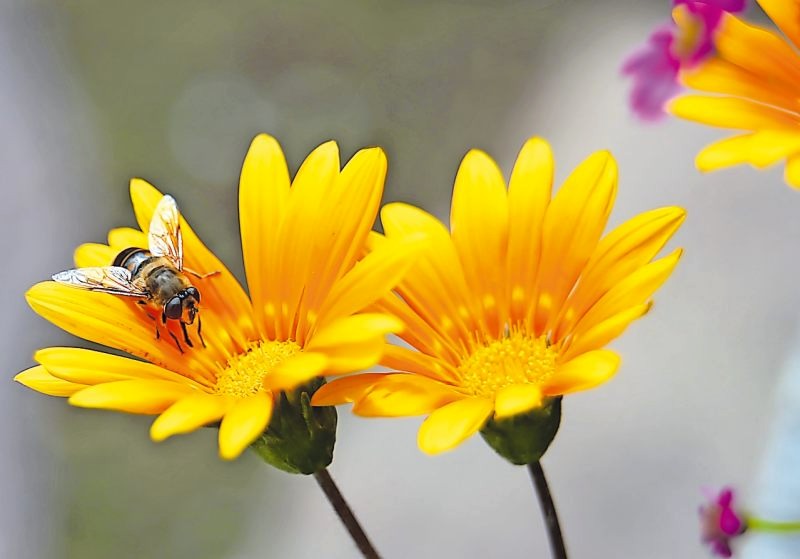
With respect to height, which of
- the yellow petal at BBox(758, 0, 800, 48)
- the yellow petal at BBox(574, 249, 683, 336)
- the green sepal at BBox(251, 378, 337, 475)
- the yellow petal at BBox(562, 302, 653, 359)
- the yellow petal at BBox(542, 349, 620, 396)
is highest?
the yellow petal at BBox(758, 0, 800, 48)

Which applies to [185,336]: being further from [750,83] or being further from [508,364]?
[750,83]

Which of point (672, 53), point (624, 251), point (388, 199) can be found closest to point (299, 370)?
point (624, 251)

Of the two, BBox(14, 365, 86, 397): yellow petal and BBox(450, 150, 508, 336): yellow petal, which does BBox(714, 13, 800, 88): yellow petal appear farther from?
BBox(14, 365, 86, 397): yellow petal

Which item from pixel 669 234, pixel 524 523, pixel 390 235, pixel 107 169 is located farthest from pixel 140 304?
pixel 107 169

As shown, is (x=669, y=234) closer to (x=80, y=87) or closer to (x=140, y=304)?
(x=140, y=304)

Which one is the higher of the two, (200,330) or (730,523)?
(200,330)

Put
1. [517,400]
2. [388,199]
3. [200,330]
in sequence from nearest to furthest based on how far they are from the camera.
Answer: [517,400] → [200,330] → [388,199]

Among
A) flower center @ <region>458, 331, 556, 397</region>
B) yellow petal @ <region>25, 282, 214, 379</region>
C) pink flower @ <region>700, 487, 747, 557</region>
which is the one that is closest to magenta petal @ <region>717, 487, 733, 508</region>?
pink flower @ <region>700, 487, 747, 557</region>

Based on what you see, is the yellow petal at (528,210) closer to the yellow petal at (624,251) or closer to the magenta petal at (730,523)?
the yellow petal at (624,251)
